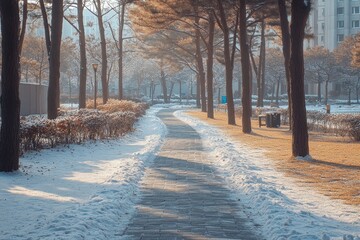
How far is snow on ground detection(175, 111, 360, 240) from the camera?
6508mm

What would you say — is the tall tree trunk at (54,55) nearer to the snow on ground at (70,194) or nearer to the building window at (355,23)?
the snow on ground at (70,194)

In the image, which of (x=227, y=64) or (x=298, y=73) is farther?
(x=227, y=64)

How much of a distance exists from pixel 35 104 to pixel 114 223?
3092 cm

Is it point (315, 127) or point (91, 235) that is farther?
point (315, 127)

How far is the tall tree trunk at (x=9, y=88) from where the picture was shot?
10758mm

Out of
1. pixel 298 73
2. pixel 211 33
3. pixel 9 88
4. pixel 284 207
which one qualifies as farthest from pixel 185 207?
pixel 211 33

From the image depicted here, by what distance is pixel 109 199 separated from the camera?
848 cm

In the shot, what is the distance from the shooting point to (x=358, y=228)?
22.0ft

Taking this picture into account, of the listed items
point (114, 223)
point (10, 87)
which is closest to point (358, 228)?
point (114, 223)

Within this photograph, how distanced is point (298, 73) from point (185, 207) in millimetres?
6621

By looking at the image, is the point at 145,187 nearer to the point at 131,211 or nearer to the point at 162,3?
the point at 131,211

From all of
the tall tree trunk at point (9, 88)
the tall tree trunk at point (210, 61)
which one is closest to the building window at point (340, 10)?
the tall tree trunk at point (210, 61)

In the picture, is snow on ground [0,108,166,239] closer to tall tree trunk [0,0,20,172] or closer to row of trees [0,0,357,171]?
tall tree trunk [0,0,20,172]

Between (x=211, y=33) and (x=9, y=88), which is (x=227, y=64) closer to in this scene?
(x=211, y=33)
